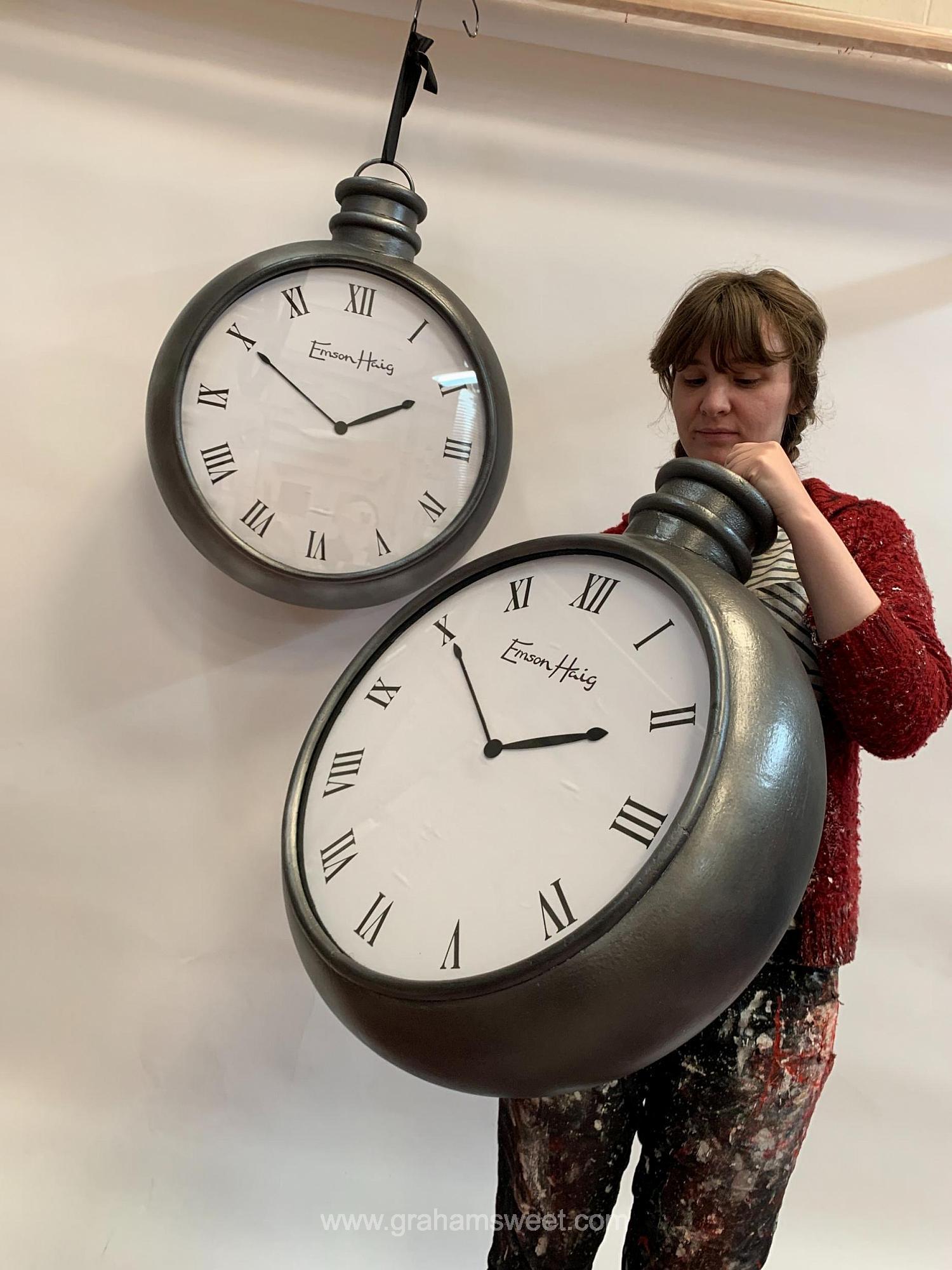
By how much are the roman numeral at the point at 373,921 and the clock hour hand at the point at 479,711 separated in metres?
0.15

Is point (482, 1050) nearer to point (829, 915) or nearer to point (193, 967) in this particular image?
point (829, 915)

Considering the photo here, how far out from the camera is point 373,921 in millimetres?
856

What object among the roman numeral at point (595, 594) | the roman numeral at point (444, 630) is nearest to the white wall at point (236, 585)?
the roman numeral at point (444, 630)

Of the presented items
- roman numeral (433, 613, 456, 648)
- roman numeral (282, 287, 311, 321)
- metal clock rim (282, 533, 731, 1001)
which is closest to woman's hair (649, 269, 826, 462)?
A: metal clock rim (282, 533, 731, 1001)

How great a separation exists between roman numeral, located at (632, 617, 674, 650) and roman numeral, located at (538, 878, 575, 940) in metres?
0.20

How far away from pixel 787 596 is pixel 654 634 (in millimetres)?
231

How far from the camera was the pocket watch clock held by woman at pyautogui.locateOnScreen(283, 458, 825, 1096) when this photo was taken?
736 mm

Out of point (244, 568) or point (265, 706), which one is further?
point (265, 706)

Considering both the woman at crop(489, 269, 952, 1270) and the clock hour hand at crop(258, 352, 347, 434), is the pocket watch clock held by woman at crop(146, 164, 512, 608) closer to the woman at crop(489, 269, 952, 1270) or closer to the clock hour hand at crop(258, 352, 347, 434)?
the clock hour hand at crop(258, 352, 347, 434)

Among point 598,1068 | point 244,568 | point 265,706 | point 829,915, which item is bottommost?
point 598,1068

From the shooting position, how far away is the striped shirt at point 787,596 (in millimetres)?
971

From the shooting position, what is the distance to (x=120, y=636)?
1532 millimetres

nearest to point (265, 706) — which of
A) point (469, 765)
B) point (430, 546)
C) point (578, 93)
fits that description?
point (430, 546)

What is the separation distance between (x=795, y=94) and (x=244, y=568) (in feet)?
3.55
